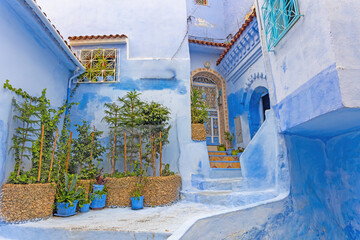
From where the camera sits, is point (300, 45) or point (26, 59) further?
point (26, 59)

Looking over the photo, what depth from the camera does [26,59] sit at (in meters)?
4.92

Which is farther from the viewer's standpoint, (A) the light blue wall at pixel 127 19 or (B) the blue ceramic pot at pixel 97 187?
(A) the light blue wall at pixel 127 19

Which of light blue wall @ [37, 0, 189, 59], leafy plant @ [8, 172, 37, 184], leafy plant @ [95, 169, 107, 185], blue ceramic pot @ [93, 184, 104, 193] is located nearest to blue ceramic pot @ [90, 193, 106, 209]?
blue ceramic pot @ [93, 184, 104, 193]

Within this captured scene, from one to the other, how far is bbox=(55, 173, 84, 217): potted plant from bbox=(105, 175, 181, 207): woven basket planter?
69 cm

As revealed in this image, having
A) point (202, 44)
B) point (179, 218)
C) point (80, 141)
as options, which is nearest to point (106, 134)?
point (80, 141)

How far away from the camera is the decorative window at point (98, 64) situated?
705 cm

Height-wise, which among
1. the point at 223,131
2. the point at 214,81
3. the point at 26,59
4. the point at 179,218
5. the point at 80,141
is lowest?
the point at 179,218

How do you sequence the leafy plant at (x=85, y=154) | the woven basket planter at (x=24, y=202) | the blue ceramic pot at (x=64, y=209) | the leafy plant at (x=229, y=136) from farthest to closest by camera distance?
the leafy plant at (x=229, y=136), the leafy plant at (x=85, y=154), the blue ceramic pot at (x=64, y=209), the woven basket planter at (x=24, y=202)

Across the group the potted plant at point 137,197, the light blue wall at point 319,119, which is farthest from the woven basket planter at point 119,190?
the light blue wall at point 319,119

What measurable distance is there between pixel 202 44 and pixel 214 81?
1.53 m

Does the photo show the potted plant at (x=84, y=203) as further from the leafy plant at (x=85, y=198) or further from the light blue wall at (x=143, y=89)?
the light blue wall at (x=143, y=89)

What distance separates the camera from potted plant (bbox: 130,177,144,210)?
4879 mm

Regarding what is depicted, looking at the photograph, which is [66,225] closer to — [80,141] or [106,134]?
[80,141]

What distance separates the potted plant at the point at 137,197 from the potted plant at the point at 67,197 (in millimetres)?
1005
